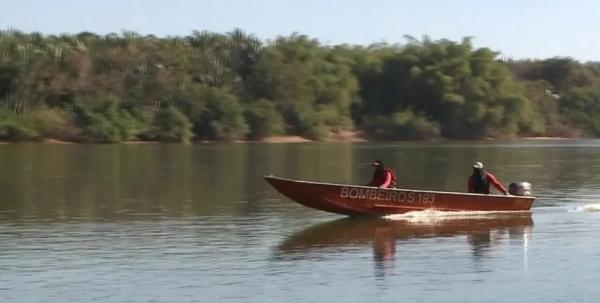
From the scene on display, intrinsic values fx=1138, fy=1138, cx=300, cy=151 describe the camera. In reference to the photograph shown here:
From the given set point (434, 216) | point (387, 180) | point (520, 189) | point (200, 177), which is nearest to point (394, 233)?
point (387, 180)

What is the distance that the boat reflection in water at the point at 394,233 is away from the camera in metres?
23.4

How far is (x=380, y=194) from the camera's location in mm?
28531

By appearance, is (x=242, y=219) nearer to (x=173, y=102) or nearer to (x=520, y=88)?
(x=173, y=102)

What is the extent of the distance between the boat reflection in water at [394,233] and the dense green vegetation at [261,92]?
72.6 meters

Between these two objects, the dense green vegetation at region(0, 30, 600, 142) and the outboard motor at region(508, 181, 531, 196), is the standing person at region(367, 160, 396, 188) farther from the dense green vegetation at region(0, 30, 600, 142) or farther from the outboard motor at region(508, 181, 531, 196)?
the dense green vegetation at region(0, 30, 600, 142)

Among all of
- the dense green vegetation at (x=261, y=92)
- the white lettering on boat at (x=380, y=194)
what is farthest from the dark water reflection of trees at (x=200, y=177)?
the dense green vegetation at (x=261, y=92)

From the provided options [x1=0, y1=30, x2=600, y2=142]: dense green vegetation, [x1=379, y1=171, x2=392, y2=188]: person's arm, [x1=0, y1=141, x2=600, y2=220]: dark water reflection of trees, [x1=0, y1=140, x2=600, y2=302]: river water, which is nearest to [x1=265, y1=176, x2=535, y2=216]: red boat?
[x1=379, y1=171, x2=392, y2=188]: person's arm

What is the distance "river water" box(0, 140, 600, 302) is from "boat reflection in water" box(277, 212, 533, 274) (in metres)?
0.04

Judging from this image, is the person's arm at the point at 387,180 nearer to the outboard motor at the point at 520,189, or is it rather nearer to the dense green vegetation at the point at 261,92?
the outboard motor at the point at 520,189

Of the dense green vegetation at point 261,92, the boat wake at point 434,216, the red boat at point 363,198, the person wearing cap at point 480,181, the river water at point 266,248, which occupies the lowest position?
the river water at point 266,248

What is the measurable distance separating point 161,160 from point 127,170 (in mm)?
10481

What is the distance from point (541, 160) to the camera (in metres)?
64.8

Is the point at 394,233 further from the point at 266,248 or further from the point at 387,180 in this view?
the point at 266,248

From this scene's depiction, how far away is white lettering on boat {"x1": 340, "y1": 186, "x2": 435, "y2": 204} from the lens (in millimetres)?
28453
